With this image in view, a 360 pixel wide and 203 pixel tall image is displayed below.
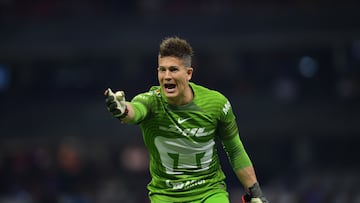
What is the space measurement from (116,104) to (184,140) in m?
1.13

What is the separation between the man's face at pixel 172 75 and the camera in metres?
7.80

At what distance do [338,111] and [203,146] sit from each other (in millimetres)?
17862

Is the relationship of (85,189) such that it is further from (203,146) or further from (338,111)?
(203,146)

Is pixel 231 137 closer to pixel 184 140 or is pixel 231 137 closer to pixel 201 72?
pixel 184 140

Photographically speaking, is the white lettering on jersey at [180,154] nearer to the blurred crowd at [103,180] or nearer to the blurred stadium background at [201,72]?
the blurred crowd at [103,180]

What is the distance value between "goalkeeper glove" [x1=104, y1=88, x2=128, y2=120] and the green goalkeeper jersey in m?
0.69

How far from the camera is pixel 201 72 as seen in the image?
25.8 m

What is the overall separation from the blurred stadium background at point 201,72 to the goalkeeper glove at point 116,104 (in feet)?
58.1

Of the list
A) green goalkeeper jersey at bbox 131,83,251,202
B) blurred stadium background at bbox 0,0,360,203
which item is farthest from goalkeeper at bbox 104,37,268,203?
blurred stadium background at bbox 0,0,360,203

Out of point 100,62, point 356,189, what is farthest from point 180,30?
point 356,189

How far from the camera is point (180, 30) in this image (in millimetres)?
25969

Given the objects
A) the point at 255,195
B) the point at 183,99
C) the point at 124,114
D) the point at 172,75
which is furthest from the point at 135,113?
the point at 255,195

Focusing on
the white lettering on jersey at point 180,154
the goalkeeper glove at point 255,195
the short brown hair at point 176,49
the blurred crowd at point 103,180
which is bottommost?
the blurred crowd at point 103,180

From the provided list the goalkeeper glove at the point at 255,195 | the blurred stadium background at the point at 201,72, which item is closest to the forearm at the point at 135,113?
the goalkeeper glove at the point at 255,195
